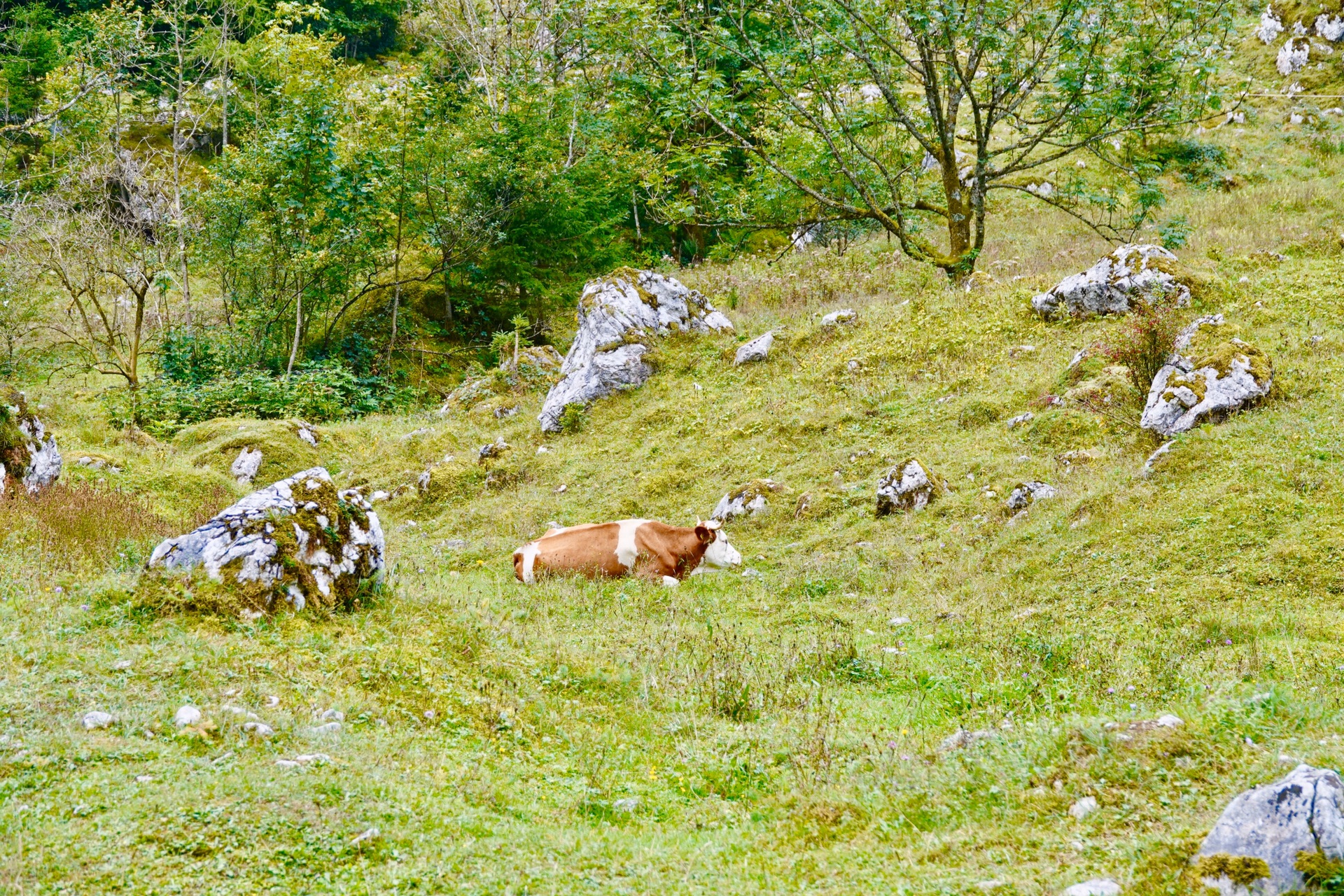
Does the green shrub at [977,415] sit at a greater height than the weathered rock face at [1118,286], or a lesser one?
lesser

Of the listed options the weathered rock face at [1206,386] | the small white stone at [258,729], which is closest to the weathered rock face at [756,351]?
the weathered rock face at [1206,386]

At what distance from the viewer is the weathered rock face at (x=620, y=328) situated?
1816cm

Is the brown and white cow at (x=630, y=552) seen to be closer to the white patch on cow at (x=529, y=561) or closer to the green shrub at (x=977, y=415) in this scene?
the white patch on cow at (x=529, y=561)

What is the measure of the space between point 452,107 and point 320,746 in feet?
82.0

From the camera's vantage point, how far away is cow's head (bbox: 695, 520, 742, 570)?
11195 mm

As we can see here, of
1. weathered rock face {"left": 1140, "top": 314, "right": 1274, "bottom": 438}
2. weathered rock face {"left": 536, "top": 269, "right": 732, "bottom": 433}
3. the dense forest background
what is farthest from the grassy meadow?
the dense forest background

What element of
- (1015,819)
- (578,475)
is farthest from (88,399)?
(1015,819)

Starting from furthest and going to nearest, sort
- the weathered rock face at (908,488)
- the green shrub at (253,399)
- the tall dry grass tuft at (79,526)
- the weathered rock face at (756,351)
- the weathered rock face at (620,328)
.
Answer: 1. the green shrub at (253,399)
2. the weathered rock face at (620,328)
3. the weathered rock face at (756,351)
4. the weathered rock face at (908,488)
5. the tall dry grass tuft at (79,526)

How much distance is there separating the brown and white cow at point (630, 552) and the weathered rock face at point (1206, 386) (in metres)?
5.33

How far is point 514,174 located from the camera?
24.1 metres

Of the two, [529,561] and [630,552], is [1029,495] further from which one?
[529,561]

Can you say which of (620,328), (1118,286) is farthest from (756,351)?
(1118,286)

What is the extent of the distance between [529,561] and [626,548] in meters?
1.16

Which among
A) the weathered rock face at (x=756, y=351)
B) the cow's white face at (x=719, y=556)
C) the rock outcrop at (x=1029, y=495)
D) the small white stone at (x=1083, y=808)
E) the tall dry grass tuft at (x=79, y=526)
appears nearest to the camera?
the small white stone at (x=1083, y=808)
